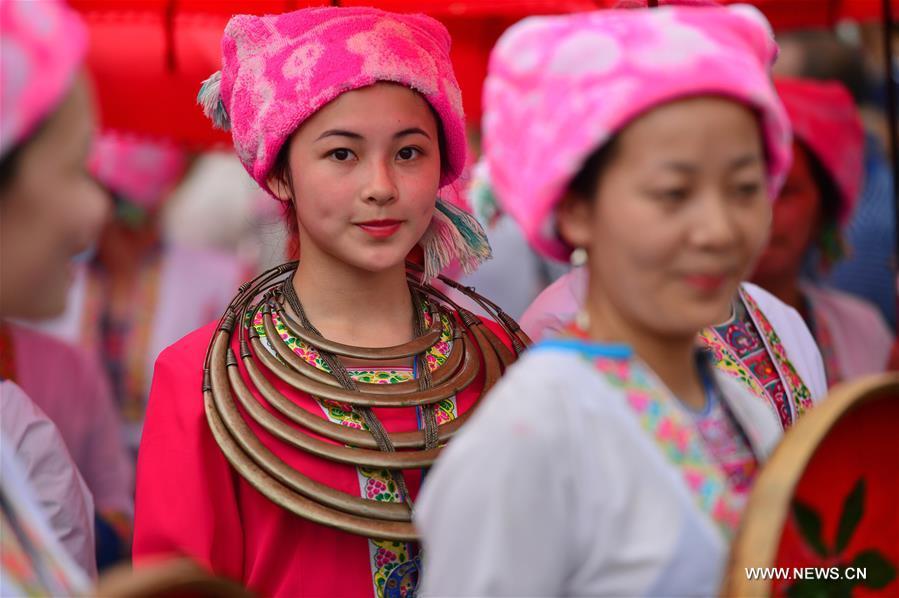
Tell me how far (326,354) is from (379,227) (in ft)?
0.87

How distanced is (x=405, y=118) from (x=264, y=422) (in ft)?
2.09

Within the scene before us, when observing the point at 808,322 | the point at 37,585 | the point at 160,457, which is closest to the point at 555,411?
the point at 37,585

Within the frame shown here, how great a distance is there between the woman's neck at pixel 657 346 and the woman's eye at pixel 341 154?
791mm

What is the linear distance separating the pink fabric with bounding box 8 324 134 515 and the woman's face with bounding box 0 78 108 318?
2188mm

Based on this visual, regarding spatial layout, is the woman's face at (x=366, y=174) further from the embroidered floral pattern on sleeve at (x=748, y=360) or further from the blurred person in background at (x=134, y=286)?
the blurred person in background at (x=134, y=286)

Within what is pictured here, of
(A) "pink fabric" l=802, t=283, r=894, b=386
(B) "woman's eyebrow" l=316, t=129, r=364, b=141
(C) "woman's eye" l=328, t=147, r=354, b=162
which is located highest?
(B) "woman's eyebrow" l=316, t=129, r=364, b=141

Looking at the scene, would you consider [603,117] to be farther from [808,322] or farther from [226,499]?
[808,322]

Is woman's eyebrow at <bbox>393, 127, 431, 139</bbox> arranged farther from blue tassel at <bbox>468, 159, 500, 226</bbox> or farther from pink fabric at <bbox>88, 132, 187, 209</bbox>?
pink fabric at <bbox>88, 132, 187, 209</bbox>

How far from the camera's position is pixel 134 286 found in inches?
223

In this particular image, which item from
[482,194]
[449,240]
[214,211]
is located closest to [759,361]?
→ [449,240]

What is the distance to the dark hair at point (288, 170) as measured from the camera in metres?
2.59

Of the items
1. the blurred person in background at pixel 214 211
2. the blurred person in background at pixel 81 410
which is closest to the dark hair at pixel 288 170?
the blurred person in background at pixel 81 410

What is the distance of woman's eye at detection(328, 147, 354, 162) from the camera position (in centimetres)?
249

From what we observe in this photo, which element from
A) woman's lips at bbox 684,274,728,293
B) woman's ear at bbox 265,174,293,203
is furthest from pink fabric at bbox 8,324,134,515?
woman's lips at bbox 684,274,728,293
